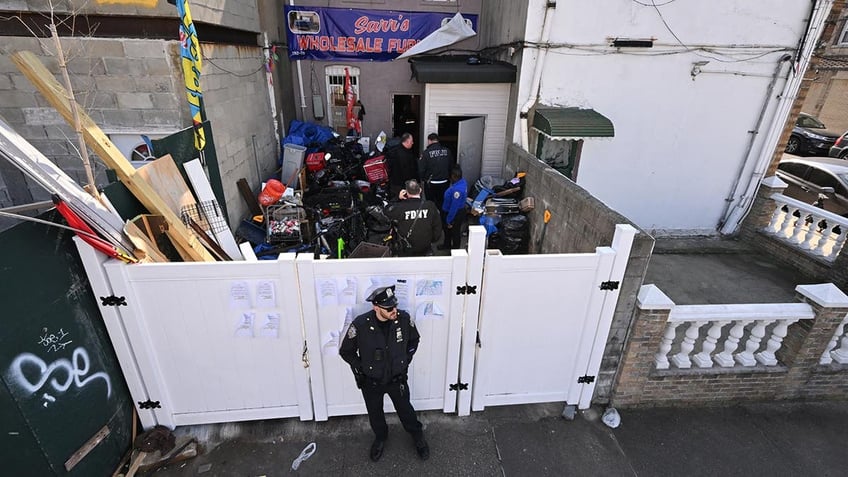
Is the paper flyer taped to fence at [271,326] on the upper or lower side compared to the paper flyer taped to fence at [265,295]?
lower

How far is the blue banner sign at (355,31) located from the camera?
37.5 ft

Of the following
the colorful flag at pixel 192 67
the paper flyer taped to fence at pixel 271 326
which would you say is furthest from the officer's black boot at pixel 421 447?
the colorful flag at pixel 192 67

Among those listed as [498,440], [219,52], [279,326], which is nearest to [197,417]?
[279,326]

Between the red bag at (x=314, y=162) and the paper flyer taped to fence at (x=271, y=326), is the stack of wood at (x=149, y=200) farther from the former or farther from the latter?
the red bag at (x=314, y=162)

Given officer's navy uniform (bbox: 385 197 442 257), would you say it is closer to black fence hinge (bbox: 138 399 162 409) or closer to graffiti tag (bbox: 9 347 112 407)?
black fence hinge (bbox: 138 399 162 409)

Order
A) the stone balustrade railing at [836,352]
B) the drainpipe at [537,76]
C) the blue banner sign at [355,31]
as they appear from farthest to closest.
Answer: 1. the blue banner sign at [355,31]
2. the drainpipe at [537,76]
3. the stone balustrade railing at [836,352]

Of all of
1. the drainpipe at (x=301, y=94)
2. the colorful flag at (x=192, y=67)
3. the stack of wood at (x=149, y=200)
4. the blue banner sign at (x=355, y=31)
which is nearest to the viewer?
the stack of wood at (x=149, y=200)

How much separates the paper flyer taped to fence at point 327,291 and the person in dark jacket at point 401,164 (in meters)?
5.72

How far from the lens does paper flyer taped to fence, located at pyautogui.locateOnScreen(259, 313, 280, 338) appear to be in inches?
145

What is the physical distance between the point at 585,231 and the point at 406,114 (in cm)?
930

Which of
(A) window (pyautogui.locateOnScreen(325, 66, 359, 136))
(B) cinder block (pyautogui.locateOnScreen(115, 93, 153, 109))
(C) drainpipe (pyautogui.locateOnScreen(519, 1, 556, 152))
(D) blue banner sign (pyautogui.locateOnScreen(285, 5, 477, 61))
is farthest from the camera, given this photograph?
(A) window (pyautogui.locateOnScreen(325, 66, 359, 136))

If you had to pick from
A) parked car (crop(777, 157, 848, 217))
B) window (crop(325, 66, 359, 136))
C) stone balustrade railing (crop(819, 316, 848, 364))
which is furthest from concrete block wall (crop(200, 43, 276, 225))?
parked car (crop(777, 157, 848, 217))

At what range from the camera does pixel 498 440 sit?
410 cm

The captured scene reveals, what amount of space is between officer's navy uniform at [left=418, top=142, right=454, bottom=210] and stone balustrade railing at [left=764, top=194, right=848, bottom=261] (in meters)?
6.56
